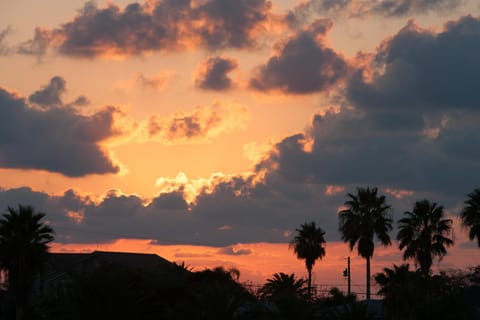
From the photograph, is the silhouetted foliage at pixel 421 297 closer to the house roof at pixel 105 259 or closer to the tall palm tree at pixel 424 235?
the tall palm tree at pixel 424 235

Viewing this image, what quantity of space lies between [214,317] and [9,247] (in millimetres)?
27690

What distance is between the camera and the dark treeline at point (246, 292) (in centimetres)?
5822

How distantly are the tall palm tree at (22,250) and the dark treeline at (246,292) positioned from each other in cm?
8

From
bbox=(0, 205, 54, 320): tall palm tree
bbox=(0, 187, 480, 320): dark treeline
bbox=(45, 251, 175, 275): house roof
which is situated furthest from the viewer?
bbox=(45, 251, 175, 275): house roof

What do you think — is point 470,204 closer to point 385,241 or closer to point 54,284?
point 385,241

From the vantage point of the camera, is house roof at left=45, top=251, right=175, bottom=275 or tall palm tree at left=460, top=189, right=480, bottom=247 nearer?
tall palm tree at left=460, top=189, right=480, bottom=247

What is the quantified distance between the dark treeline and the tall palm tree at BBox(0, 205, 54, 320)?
8 cm

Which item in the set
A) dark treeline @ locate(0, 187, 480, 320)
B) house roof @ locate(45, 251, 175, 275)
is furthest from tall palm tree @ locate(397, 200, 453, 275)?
house roof @ locate(45, 251, 175, 275)

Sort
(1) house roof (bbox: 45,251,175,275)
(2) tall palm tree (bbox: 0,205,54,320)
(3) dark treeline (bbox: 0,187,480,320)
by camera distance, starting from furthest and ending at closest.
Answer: (1) house roof (bbox: 45,251,175,275)
(2) tall palm tree (bbox: 0,205,54,320)
(3) dark treeline (bbox: 0,187,480,320)

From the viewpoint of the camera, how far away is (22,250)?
77.3 meters

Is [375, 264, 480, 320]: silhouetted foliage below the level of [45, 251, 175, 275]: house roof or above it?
below

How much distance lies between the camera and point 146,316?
60375mm

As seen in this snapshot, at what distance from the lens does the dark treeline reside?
2292 inches

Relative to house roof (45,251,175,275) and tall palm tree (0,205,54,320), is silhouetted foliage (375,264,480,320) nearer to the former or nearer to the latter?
tall palm tree (0,205,54,320)
